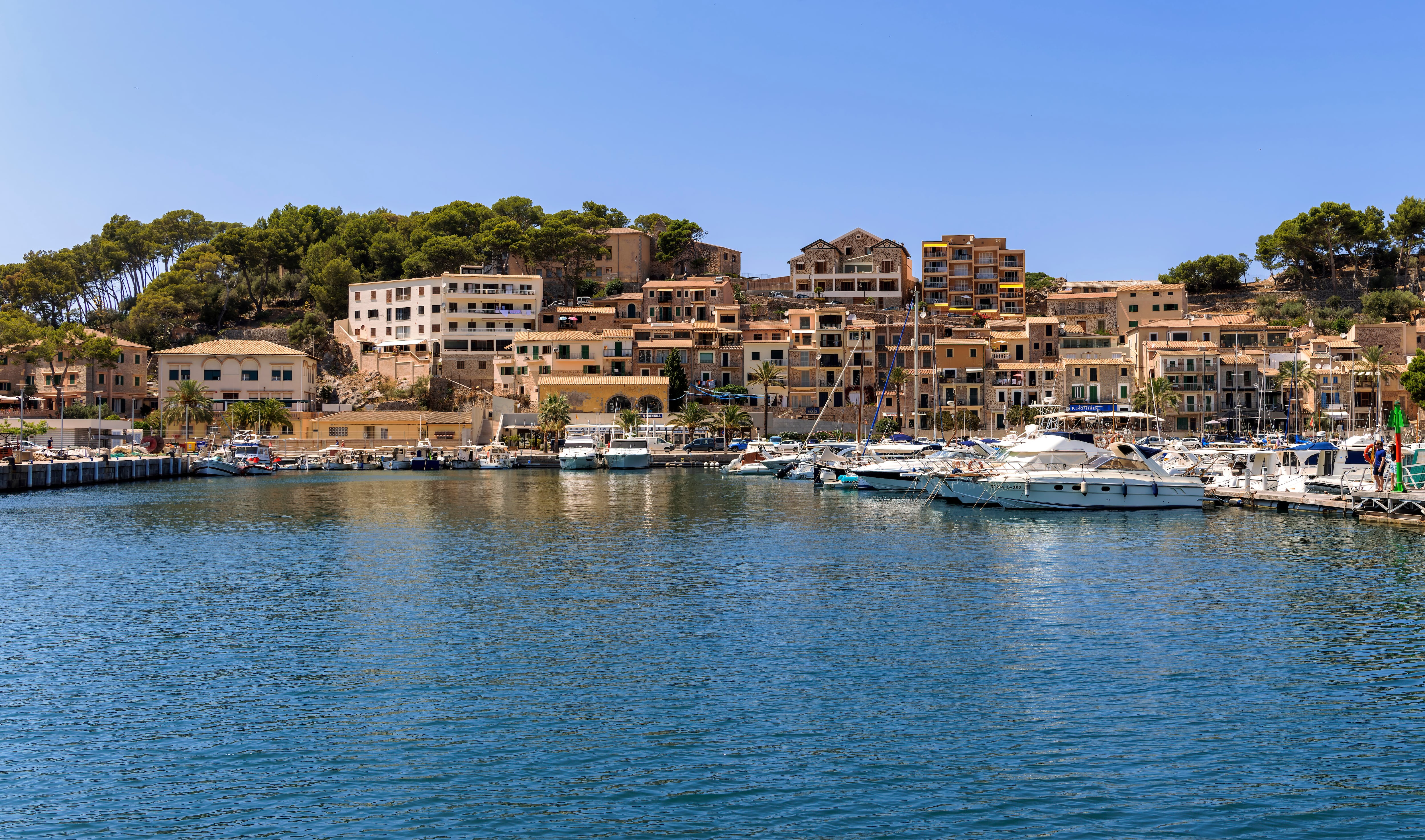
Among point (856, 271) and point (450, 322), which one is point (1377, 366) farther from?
point (450, 322)

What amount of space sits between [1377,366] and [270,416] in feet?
303

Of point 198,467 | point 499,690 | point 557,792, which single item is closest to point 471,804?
point 557,792

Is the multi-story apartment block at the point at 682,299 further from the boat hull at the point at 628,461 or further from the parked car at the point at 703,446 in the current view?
the boat hull at the point at 628,461

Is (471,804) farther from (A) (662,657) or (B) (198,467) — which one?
(B) (198,467)

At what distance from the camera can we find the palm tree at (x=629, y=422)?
103m

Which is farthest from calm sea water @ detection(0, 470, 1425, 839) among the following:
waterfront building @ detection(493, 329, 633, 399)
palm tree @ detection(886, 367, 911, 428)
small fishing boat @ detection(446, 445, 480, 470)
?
waterfront building @ detection(493, 329, 633, 399)

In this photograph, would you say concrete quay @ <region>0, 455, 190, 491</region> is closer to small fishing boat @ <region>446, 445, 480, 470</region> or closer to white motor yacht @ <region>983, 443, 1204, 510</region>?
small fishing boat @ <region>446, 445, 480, 470</region>

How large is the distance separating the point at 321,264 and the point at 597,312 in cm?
3260

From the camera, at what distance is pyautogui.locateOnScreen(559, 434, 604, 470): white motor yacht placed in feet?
306

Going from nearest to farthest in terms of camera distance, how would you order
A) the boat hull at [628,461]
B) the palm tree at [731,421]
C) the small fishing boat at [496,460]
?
the boat hull at [628,461] → the small fishing boat at [496,460] → the palm tree at [731,421]

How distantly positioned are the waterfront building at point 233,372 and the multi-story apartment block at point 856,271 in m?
57.1

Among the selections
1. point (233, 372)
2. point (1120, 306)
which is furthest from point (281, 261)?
point (1120, 306)

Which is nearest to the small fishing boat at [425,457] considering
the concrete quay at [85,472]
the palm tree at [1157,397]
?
the concrete quay at [85,472]

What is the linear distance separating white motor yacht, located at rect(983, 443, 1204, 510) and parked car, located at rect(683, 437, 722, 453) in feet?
179
